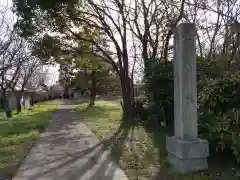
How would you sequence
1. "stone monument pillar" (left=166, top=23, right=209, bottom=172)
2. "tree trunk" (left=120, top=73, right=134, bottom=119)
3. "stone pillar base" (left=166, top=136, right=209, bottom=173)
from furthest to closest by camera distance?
"tree trunk" (left=120, top=73, right=134, bottom=119)
"stone monument pillar" (left=166, top=23, right=209, bottom=172)
"stone pillar base" (left=166, top=136, right=209, bottom=173)

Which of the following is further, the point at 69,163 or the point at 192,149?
the point at 69,163

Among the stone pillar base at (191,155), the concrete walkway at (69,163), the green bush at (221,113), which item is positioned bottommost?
the concrete walkway at (69,163)

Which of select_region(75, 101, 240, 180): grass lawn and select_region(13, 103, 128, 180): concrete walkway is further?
select_region(13, 103, 128, 180): concrete walkway

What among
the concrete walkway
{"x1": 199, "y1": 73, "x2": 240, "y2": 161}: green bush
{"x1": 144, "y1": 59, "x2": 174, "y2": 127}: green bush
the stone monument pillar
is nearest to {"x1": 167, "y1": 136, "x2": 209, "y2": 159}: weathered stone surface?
the stone monument pillar

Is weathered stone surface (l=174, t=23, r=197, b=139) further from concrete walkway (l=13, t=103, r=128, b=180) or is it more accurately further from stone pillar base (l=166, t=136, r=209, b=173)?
concrete walkway (l=13, t=103, r=128, b=180)

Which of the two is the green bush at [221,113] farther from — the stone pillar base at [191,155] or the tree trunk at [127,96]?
the tree trunk at [127,96]

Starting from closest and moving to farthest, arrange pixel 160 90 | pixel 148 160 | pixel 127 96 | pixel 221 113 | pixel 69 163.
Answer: pixel 221 113, pixel 69 163, pixel 148 160, pixel 160 90, pixel 127 96

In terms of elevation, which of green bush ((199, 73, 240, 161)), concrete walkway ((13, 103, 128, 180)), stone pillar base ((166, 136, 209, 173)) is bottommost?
concrete walkway ((13, 103, 128, 180))

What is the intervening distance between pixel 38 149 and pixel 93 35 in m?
13.7

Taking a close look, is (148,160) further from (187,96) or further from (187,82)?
(187,82)

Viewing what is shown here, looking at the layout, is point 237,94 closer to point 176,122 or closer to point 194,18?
point 176,122

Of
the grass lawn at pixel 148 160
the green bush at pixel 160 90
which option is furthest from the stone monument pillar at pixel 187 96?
the green bush at pixel 160 90

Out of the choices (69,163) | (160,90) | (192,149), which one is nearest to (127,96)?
(160,90)

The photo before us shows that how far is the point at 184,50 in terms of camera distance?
270 inches
